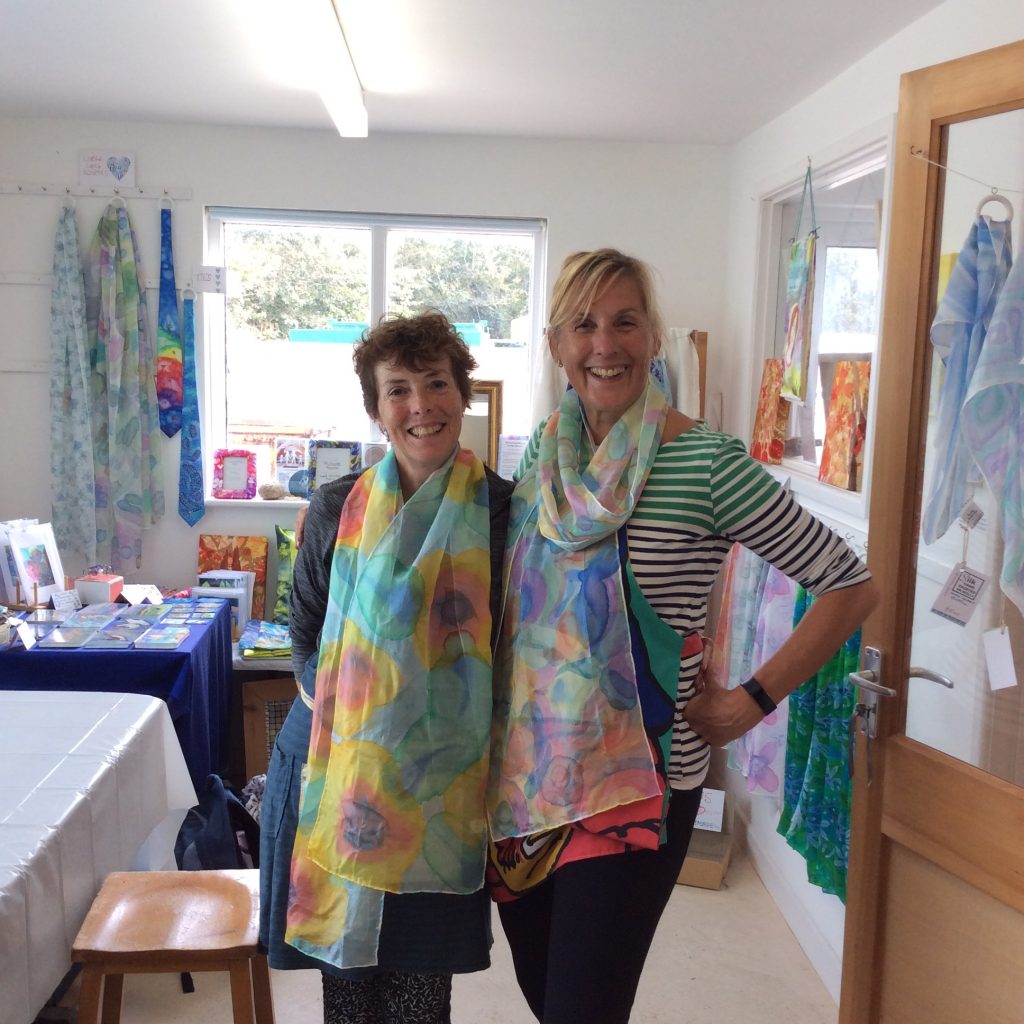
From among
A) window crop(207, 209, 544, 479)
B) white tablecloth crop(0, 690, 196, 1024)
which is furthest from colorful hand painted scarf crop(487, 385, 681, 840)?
window crop(207, 209, 544, 479)

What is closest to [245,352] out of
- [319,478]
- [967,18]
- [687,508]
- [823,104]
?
[319,478]

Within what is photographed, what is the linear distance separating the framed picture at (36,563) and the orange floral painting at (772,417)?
A: 2414 mm

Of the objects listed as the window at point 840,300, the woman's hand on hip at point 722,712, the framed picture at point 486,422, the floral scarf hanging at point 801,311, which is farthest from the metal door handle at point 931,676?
the framed picture at point 486,422

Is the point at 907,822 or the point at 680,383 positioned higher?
the point at 680,383

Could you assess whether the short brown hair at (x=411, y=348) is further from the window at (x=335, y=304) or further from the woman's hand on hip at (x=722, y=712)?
the window at (x=335, y=304)

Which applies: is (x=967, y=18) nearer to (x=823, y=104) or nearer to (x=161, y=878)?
(x=823, y=104)

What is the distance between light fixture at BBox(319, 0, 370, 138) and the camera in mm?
2311

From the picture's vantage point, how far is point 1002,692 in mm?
1614

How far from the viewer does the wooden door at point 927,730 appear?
153 centimetres

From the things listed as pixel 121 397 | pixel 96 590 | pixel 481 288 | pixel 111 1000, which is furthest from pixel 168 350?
pixel 111 1000

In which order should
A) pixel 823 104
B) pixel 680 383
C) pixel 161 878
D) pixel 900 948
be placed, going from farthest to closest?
pixel 680 383 < pixel 823 104 < pixel 161 878 < pixel 900 948

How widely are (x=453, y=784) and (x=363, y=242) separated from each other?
3061 mm

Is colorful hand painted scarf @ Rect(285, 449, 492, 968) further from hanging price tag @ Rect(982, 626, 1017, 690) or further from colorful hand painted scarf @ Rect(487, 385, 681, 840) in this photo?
hanging price tag @ Rect(982, 626, 1017, 690)

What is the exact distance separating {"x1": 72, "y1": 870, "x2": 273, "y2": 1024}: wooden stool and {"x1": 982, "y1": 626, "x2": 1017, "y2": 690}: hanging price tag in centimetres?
134
